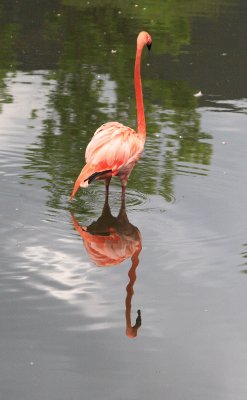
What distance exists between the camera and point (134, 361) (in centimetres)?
591

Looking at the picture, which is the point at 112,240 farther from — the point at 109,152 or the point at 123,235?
the point at 109,152

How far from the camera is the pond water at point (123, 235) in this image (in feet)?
19.1

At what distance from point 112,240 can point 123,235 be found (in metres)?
0.16

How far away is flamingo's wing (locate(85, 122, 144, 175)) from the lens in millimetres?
8562

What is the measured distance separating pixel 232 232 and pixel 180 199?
96 centimetres

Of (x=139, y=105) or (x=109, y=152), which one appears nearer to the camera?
(x=109, y=152)

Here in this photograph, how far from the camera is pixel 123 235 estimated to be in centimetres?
824

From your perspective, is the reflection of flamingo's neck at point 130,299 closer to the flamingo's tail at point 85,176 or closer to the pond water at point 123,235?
the pond water at point 123,235

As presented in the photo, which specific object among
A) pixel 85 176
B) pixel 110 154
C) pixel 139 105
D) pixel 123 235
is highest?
pixel 139 105

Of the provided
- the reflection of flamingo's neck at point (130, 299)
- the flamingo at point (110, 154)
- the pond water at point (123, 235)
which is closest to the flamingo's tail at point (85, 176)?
the flamingo at point (110, 154)

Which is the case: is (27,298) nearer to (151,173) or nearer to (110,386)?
(110,386)

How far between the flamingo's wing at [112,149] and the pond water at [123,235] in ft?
1.42

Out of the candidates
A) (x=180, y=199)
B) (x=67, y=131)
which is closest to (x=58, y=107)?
(x=67, y=131)

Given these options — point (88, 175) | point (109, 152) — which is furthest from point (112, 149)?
point (88, 175)
